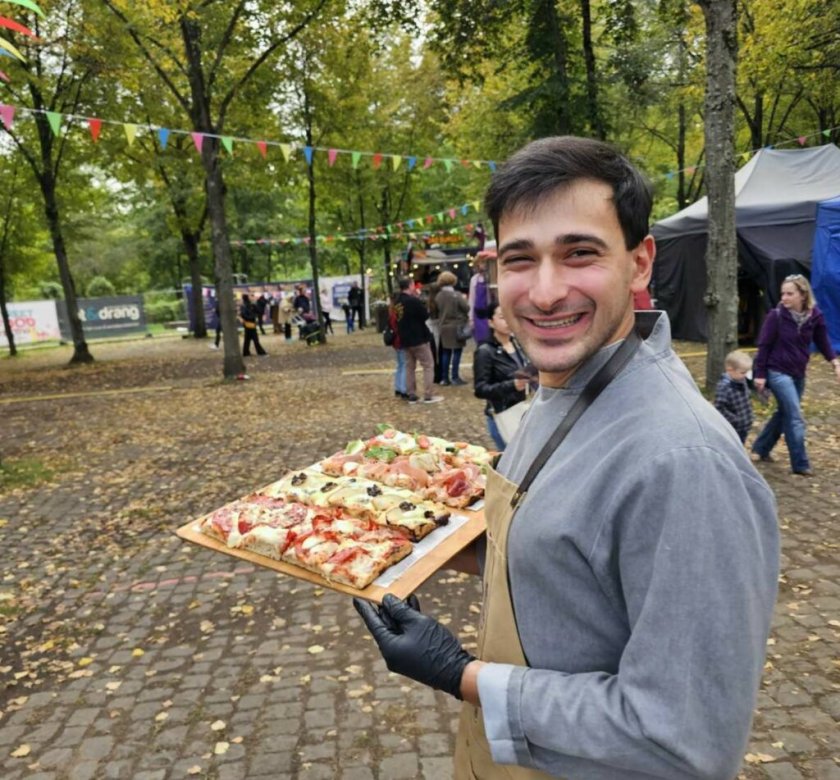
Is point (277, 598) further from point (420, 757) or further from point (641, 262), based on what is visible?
point (641, 262)

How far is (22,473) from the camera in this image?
787cm

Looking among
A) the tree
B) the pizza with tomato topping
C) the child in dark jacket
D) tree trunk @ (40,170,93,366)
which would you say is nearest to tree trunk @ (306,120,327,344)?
the tree

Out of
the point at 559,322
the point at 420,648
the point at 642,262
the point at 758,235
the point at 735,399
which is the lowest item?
the point at 735,399

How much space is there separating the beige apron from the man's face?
1.05 feet

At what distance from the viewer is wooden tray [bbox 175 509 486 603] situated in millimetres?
2207

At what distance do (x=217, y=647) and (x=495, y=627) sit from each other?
10.6 feet

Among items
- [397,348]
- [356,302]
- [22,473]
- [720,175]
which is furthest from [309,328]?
[720,175]

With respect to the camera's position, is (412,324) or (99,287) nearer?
(412,324)

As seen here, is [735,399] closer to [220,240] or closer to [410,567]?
[410,567]

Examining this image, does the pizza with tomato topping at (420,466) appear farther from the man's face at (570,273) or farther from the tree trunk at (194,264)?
the tree trunk at (194,264)

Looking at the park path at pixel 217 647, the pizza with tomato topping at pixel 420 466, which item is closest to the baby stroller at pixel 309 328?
the park path at pixel 217 647

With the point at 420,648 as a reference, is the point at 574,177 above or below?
above

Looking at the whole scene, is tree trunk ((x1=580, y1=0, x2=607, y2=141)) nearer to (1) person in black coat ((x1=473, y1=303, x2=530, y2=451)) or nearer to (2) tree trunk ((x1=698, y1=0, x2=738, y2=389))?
(2) tree trunk ((x1=698, y1=0, x2=738, y2=389))

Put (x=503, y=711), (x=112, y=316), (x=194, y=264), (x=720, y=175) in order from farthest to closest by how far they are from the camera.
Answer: (x=112, y=316), (x=194, y=264), (x=720, y=175), (x=503, y=711)
